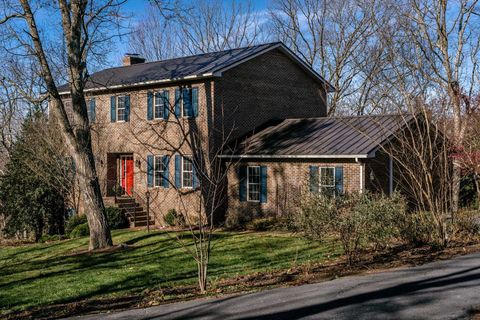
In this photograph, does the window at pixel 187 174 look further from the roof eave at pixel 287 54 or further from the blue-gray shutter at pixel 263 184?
the roof eave at pixel 287 54

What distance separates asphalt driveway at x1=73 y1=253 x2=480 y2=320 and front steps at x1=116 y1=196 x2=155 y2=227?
52.9ft

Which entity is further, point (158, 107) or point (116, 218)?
point (158, 107)

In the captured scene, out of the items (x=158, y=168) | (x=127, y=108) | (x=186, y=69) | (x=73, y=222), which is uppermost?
(x=186, y=69)

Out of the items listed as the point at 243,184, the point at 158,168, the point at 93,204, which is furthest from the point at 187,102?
the point at 93,204

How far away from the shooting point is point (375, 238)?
1284 centimetres

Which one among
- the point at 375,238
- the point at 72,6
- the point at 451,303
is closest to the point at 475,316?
the point at 451,303

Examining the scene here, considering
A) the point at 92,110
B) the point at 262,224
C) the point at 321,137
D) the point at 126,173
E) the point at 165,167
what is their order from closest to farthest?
1. the point at 262,224
2. the point at 321,137
3. the point at 165,167
4. the point at 126,173
5. the point at 92,110

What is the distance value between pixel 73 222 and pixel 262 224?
9.55 meters

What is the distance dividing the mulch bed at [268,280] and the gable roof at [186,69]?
12184 mm

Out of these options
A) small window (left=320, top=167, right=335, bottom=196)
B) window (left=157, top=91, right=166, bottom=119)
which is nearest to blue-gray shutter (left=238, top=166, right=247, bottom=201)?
small window (left=320, top=167, right=335, bottom=196)

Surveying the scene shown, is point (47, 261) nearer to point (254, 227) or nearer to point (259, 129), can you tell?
point (254, 227)

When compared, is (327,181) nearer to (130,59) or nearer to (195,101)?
(195,101)

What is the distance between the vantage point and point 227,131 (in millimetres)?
24828

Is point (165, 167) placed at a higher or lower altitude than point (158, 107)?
lower
